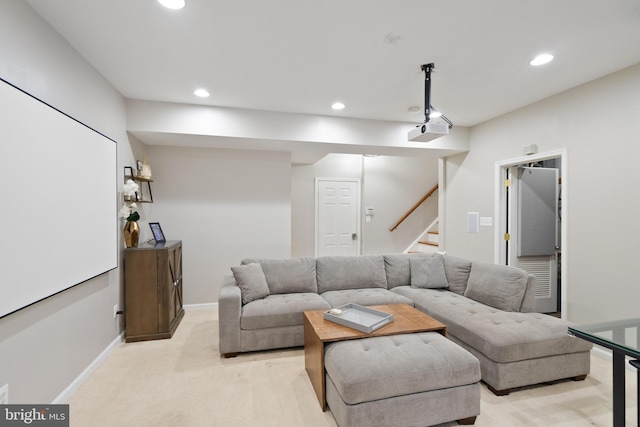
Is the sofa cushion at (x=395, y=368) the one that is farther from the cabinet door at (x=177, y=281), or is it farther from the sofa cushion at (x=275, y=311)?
the cabinet door at (x=177, y=281)

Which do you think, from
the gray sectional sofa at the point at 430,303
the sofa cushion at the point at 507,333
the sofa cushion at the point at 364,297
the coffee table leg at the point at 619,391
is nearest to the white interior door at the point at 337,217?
the gray sectional sofa at the point at 430,303

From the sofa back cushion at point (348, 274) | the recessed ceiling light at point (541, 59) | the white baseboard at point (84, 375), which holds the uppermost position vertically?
the recessed ceiling light at point (541, 59)

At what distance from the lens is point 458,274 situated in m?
3.55

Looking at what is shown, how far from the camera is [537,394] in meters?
2.24

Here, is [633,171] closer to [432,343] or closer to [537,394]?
[537,394]

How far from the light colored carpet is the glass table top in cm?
84

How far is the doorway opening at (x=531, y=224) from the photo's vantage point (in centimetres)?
392

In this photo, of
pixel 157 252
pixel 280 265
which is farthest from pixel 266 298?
pixel 157 252

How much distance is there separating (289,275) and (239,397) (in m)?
1.44

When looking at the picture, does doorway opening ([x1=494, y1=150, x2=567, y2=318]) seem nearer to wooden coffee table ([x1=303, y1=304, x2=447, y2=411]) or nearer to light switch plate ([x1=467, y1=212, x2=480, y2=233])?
light switch plate ([x1=467, y1=212, x2=480, y2=233])

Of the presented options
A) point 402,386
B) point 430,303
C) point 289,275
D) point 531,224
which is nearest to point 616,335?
point 402,386

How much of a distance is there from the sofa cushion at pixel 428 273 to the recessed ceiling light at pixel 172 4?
342cm

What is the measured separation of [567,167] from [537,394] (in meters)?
2.23

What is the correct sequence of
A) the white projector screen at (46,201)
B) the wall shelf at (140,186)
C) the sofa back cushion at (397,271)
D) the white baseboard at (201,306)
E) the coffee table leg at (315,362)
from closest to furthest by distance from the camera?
the white projector screen at (46,201) → the coffee table leg at (315,362) → the wall shelf at (140,186) → the sofa back cushion at (397,271) → the white baseboard at (201,306)
